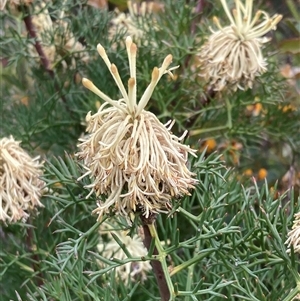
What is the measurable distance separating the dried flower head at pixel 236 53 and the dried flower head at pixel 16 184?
0.79 feet

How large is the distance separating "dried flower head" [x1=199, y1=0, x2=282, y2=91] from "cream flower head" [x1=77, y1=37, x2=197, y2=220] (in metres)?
0.26

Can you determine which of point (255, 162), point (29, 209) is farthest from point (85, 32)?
point (255, 162)

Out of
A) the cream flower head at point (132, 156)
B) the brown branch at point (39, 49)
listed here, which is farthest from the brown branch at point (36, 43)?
the cream flower head at point (132, 156)

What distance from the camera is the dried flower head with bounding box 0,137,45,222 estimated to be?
0.52m

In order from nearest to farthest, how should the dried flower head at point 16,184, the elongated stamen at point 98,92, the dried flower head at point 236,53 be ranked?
the elongated stamen at point 98,92
the dried flower head at point 16,184
the dried flower head at point 236,53


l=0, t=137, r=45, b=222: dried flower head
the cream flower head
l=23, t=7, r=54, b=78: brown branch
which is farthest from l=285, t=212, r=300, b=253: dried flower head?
l=23, t=7, r=54, b=78: brown branch

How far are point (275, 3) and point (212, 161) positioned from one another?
0.68m

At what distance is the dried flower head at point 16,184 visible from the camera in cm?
52

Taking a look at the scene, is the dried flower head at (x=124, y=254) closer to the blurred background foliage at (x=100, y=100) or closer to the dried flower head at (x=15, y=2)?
the blurred background foliage at (x=100, y=100)

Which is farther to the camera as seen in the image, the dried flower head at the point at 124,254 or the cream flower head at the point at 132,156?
the dried flower head at the point at 124,254

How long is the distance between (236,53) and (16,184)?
29cm

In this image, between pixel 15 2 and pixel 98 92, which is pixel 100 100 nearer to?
pixel 15 2


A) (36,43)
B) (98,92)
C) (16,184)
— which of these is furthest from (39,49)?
(98,92)

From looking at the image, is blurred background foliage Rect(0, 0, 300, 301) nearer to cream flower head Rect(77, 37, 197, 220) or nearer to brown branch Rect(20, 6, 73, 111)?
brown branch Rect(20, 6, 73, 111)
